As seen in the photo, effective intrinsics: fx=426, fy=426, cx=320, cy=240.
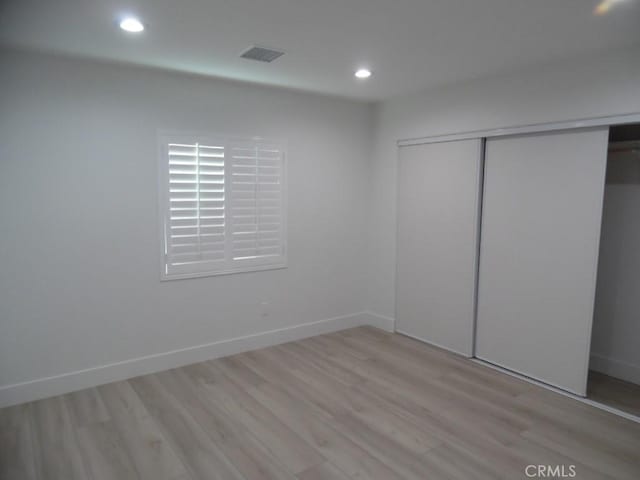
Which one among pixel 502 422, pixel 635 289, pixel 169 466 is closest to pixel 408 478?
pixel 502 422

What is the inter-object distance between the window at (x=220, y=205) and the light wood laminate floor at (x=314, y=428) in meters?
0.99

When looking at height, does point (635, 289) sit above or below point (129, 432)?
above

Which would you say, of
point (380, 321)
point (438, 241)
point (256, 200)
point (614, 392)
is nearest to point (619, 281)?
point (614, 392)

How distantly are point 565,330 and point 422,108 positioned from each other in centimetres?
239

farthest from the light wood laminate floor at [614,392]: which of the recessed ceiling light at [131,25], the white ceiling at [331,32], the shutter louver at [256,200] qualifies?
the recessed ceiling light at [131,25]

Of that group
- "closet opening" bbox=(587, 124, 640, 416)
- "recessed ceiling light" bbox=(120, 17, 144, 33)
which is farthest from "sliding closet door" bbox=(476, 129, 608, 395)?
"recessed ceiling light" bbox=(120, 17, 144, 33)

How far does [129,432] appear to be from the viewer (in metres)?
2.79

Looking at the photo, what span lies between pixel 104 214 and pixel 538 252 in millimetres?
3483

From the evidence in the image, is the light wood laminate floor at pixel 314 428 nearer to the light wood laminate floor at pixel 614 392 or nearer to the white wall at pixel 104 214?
the light wood laminate floor at pixel 614 392

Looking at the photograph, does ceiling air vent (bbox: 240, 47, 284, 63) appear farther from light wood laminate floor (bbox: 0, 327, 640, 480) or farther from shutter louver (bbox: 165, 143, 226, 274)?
light wood laminate floor (bbox: 0, 327, 640, 480)

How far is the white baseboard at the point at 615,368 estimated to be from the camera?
11.6ft

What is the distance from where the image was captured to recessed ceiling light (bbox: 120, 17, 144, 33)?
2.43 m

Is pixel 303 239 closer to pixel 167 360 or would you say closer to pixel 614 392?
pixel 167 360

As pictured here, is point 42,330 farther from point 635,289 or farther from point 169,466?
point 635,289
